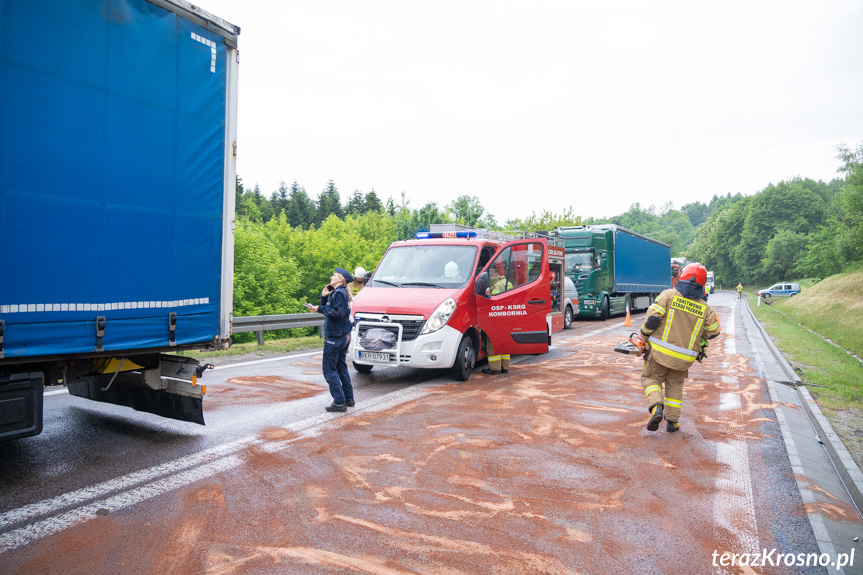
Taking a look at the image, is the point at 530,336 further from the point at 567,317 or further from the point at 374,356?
the point at 567,317

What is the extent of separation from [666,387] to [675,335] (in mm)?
643

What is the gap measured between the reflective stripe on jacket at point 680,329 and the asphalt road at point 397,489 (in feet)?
2.82

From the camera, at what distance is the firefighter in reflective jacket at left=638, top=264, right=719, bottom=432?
6.38 meters

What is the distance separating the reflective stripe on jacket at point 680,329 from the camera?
638cm

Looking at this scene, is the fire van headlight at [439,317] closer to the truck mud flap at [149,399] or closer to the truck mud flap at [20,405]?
the truck mud flap at [149,399]

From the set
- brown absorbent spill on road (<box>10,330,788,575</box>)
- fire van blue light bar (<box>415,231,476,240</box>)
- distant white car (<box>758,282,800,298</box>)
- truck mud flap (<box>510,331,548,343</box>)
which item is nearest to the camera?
brown absorbent spill on road (<box>10,330,788,575</box>)

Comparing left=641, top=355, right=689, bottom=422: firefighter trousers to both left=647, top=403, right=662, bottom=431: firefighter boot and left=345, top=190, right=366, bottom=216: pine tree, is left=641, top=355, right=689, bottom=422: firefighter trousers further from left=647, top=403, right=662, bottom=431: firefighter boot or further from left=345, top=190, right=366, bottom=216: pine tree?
left=345, top=190, right=366, bottom=216: pine tree

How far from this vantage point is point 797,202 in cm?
9344

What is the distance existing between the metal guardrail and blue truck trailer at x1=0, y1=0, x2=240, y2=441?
241 inches

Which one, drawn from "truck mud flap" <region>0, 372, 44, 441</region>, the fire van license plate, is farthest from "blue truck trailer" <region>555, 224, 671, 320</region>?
"truck mud flap" <region>0, 372, 44, 441</region>

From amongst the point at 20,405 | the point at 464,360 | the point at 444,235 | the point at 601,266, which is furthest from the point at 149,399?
the point at 601,266

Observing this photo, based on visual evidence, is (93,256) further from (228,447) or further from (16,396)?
(228,447)

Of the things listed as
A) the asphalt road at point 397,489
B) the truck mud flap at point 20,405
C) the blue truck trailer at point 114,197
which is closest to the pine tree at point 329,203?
the asphalt road at point 397,489

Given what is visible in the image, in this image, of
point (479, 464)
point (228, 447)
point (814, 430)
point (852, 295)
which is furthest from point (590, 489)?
point (852, 295)
